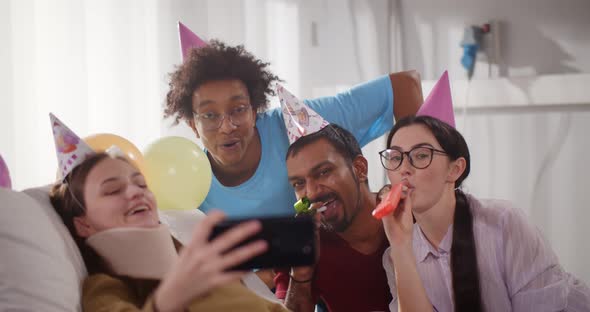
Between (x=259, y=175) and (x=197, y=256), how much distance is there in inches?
34.5

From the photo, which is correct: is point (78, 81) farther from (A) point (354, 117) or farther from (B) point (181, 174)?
(A) point (354, 117)

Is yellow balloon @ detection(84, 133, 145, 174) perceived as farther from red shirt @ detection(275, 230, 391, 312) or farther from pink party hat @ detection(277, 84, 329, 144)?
red shirt @ detection(275, 230, 391, 312)

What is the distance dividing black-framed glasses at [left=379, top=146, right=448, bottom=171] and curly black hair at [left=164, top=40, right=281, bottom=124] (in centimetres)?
46

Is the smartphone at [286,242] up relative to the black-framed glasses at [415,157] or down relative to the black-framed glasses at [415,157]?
down

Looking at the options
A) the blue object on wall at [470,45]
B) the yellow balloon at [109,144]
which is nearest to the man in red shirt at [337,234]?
the yellow balloon at [109,144]

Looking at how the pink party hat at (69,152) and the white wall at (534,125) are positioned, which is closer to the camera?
the pink party hat at (69,152)

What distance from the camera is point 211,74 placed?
1.66 m

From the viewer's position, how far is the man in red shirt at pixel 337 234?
1.52 metres

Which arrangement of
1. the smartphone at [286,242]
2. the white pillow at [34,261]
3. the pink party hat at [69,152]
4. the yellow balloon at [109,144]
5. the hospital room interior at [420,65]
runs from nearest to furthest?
the smartphone at [286,242]
the white pillow at [34,261]
the pink party hat at [69,152]
the yellow balloon at [109,144]
the hospital room interior at [420,65]

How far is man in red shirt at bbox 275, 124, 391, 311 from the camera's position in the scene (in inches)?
59.8

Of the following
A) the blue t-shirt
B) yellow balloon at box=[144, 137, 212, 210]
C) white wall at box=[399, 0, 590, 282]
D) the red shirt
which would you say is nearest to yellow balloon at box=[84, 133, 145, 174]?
yellow balloon at box=[144, 137, 212, 210]

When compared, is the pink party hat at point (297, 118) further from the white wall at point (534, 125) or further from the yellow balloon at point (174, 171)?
the white wall at point (534, 125)

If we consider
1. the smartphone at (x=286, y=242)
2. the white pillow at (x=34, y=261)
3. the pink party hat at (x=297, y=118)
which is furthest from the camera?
the pink party hat at (x=297, y=118)

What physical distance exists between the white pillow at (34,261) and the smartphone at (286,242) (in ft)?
1.27
